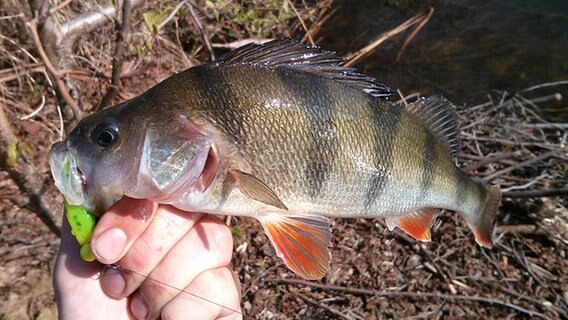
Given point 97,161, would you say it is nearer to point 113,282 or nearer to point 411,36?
point 113,282

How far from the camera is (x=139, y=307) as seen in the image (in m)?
1.46

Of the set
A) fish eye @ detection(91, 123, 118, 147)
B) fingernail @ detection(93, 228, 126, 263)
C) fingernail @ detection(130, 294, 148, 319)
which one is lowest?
fingernail @ detection(130, 294, 148, 319)

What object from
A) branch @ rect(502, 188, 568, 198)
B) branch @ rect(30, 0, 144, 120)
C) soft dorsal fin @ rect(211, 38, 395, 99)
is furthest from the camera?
branch @ rect(502, 188, 568, 198)

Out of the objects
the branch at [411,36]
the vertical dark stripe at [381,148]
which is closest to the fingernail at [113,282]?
the vertical dark stripe at [381,148]

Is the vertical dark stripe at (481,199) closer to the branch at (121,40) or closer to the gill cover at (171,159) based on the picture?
the gill cover at (171,159)

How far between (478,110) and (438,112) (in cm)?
274

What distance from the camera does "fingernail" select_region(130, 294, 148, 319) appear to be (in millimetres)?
1440

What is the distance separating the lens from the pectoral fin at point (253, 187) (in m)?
1.34

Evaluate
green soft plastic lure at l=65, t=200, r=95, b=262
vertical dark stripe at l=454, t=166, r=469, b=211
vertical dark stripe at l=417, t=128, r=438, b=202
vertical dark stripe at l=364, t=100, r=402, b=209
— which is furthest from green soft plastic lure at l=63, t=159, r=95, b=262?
vertical dark stripe at l=454, t=166, r=469, b=211

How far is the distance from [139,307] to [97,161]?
47 cm

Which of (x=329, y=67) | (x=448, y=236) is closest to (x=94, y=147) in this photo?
(x=329, y=67)

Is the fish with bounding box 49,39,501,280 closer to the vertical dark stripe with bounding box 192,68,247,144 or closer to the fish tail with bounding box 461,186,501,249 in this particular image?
the vertical dark stripe with bounding box 192,68,247,144

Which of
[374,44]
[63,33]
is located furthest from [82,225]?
[374,44]

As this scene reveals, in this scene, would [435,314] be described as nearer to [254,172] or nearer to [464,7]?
[254,172]
